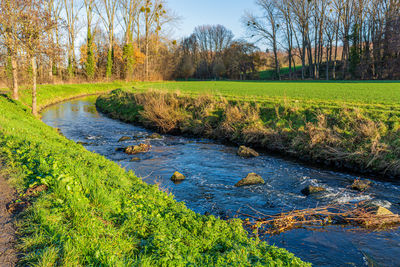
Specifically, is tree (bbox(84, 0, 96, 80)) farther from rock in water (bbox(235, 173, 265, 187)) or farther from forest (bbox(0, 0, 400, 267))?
rock in water (bbox(235, 173, 265, 187))

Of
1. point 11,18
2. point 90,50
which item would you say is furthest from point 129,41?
point 11,18

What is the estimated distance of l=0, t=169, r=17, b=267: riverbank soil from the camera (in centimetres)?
358

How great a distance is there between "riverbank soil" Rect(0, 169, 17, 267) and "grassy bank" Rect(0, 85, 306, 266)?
0.12 metres

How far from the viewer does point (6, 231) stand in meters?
4.13

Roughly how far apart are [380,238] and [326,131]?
6.75 m

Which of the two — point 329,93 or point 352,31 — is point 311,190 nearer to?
point 329,93

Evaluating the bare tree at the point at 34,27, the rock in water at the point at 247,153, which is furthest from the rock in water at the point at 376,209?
the bare tree at the point at 34,27

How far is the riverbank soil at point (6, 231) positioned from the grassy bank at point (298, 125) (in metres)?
10.6

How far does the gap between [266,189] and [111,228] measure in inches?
227

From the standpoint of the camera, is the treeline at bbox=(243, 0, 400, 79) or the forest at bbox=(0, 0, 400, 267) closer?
the forest at bbox=(0, 0, 400, 267)

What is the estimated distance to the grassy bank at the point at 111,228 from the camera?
372 centimetres

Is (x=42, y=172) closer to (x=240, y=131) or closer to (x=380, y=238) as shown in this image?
(x=380, y=238)

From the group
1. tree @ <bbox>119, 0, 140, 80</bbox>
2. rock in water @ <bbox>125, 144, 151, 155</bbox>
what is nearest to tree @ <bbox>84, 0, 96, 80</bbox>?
tree @ <bbox>119, 0, 140, 80</bbox>

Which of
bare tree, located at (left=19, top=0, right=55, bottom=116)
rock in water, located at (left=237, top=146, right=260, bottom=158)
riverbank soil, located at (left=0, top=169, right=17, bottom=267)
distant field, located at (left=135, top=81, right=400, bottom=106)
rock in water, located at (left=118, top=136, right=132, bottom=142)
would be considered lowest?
rock in water, located at (left=237, top=146, right=260, bottom=158)
